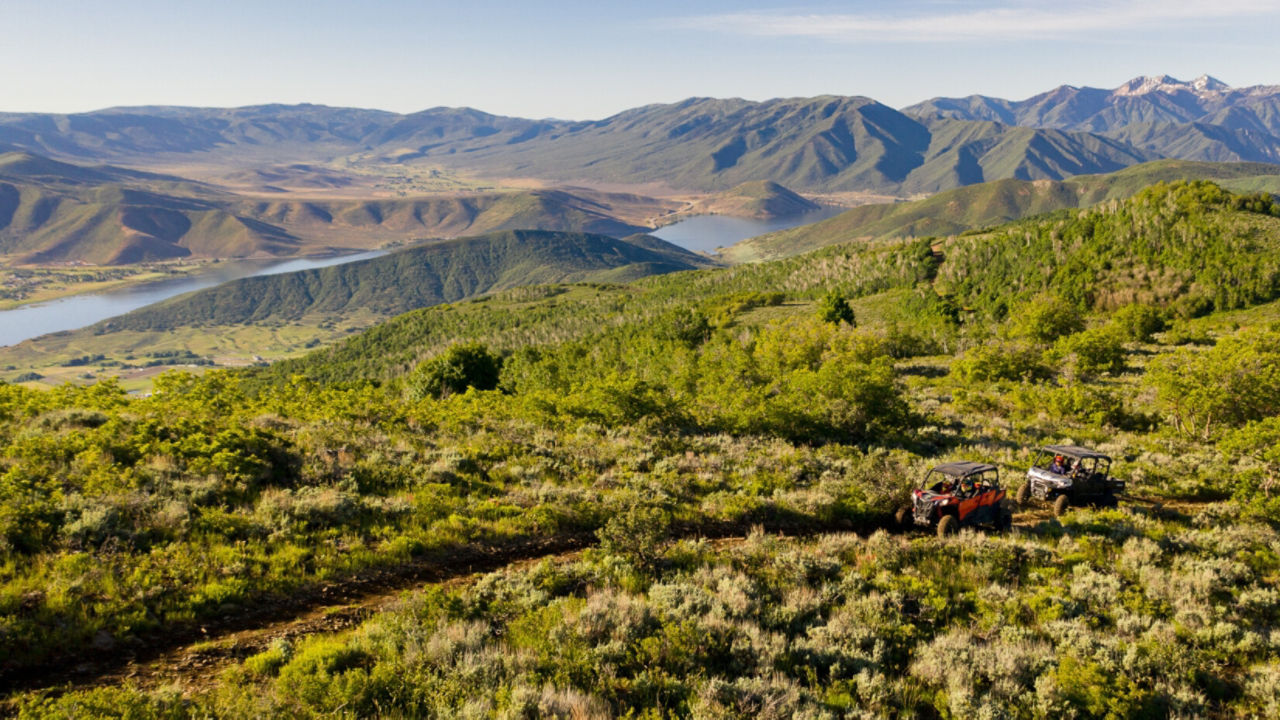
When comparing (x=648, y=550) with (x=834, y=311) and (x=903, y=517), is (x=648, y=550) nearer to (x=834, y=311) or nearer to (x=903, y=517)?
(x=903, y=517)

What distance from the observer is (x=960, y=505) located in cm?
1703

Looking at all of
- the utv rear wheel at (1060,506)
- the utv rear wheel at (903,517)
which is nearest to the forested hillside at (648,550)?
the utv rear wheel at (903,517)

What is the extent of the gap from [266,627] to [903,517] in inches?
628

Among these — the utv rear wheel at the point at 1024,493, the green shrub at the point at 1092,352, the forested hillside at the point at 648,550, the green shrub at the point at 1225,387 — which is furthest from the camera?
the green shrub at the point at 1092,352

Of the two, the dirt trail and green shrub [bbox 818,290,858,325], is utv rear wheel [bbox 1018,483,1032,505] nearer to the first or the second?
the dirt trail

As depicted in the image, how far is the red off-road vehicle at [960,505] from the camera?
17.1 meters

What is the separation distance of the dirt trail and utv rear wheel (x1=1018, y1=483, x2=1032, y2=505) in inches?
432

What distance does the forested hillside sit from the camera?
9477 mm

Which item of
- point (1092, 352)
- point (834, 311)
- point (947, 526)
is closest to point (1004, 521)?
point (947, 526)

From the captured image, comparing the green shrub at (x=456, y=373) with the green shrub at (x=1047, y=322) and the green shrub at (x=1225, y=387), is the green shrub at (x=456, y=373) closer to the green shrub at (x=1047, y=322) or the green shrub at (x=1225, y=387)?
the green shrub at (x=1225, y=387)

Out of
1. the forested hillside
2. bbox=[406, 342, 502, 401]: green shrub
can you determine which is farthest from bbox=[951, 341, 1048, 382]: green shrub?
bbox=[406, 342, 502, 401]: green shrub

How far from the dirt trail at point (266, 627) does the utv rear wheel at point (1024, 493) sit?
11.0 m

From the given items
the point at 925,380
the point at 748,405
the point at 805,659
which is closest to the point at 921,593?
the point at 805,659

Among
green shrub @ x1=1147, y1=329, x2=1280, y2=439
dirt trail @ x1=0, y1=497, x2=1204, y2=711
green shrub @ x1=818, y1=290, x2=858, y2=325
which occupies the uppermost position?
green shrub @ x1=1147, y1=329, x2=1280, y2=439
